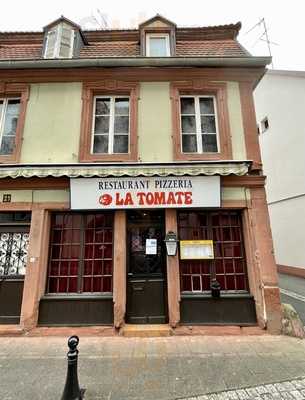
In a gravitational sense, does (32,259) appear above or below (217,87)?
below

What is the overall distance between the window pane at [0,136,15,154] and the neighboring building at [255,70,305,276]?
11.6 meters

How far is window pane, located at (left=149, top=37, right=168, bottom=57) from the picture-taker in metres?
6.66

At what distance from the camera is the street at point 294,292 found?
21.7ft

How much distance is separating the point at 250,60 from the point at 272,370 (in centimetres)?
666

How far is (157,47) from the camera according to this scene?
266 inches

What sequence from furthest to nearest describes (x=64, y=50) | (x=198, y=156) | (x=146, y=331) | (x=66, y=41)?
1. (x=66, y=41)
2. (x=64, y=50)
3. (x=198, y=156)
4. (x=146, y=331)

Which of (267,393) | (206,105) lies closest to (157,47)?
(206,105)

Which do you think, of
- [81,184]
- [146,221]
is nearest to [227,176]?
[146,221]

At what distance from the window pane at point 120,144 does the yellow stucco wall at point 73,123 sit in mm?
422

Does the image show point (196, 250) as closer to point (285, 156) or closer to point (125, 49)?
point (125, 49)

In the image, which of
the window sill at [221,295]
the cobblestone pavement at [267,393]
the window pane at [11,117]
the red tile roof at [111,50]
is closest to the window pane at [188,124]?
the red tile roof at [111,50]

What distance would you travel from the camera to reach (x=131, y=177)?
17.8ft

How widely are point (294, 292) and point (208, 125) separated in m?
6.76

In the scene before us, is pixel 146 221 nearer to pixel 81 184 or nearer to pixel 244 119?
pixel 81 184
